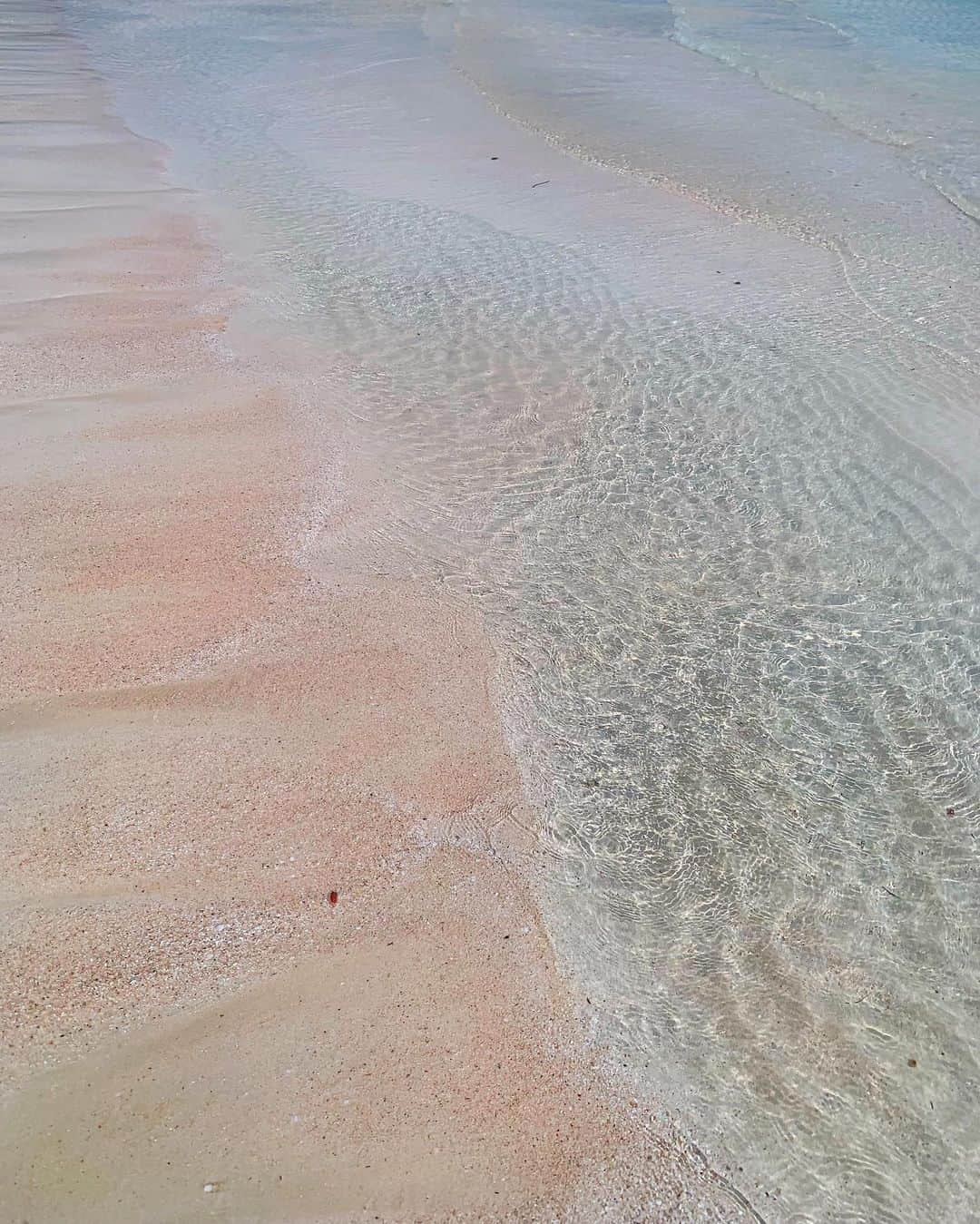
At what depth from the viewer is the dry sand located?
2154 mm

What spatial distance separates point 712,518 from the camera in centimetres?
425

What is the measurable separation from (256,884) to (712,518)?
7.87 feet

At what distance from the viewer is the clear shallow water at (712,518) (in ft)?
8.18

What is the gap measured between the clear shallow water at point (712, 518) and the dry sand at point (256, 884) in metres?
0.22

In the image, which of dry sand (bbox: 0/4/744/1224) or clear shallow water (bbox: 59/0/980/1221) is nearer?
dry sand (bbox: 0/4/744/1224)

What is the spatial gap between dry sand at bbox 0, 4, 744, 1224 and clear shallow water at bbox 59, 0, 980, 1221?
0.72ft

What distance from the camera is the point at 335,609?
3695 millimetres

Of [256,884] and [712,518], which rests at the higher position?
[712,518]

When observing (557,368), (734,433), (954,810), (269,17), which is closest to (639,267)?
(557,368)

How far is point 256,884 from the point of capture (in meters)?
2.71

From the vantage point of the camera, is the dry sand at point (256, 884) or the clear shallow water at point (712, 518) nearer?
the dry sand at point (256, 884)

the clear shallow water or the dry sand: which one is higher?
the clear shallow water

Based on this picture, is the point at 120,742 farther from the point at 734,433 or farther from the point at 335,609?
the point at 734,433

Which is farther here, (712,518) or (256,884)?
(712,518)
